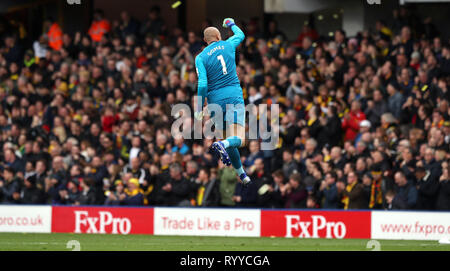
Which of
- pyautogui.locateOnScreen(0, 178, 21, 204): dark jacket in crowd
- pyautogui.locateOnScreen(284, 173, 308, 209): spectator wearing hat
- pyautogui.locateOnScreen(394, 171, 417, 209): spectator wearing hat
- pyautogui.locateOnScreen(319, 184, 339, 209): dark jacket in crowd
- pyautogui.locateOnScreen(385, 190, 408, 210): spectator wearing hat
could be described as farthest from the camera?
pyautogui.locateOnScreen(0, 178, 21, 204): dark jacket in crowd

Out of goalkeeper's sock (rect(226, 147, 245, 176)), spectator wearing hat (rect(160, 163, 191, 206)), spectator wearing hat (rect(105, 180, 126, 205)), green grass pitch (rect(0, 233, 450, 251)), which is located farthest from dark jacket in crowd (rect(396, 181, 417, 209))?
spectator wearing hat (rect(105, 180, 126, 205))

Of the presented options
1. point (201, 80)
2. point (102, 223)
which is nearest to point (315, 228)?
point (102, 223)

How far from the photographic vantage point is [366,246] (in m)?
17.1

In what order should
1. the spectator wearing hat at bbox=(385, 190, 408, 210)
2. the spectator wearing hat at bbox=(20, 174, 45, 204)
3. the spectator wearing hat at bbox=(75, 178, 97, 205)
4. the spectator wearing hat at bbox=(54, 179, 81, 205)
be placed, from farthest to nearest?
the spectator wearing hat at bbox=(20, 174, 45, 204) → the spectator wearing hat at bbox=(54, 179, 81, 205) → the spectator wearing hat at bbox=(75, 178, 97, 205) → the spectator wearing hat at bbox=(385, 190, 408, 210)

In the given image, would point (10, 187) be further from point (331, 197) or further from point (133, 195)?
point (331, 197)

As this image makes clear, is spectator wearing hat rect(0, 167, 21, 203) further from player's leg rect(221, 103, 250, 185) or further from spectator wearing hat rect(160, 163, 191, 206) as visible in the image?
player's leg rect(221, 103, 250, 185)

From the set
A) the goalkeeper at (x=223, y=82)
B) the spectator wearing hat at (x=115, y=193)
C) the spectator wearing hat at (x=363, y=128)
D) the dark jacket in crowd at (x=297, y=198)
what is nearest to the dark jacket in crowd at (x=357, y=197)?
the dark jacket in crowd at (x=297, y=198)

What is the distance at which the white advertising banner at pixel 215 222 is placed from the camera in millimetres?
20500

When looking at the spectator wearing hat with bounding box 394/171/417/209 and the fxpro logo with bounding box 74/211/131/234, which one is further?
the fxpro logo with bounding box 74/211/131/234

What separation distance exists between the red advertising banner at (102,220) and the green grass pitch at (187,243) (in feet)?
2.45

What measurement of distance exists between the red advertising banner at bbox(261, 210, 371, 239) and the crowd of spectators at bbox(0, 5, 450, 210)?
0.74 m

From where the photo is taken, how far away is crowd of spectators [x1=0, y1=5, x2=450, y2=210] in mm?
20375

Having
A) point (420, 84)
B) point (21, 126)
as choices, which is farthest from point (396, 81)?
point (21, 126)

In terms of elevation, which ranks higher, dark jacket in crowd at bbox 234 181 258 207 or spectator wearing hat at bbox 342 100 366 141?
spectator wearing hat at bbox 342 100 366 141
